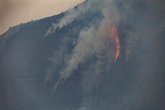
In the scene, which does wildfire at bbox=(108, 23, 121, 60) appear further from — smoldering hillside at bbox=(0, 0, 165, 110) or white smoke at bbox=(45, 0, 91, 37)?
white smoke at bbox=(45, 0, 91, 37)

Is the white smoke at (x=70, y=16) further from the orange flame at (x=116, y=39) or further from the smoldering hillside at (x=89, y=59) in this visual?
the orange flame at (x=116, y=39)

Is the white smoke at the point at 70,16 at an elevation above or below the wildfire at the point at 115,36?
above

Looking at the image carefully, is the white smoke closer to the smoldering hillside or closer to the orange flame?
the smoldering hillside

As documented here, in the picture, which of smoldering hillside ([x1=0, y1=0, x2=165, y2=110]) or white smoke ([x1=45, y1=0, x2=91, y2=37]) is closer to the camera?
smoldering hillside ([x1=0, y1=0, x2=165, y2=110])

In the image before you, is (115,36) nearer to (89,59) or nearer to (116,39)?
(116,39)

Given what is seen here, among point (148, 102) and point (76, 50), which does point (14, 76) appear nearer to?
point (76, 50)

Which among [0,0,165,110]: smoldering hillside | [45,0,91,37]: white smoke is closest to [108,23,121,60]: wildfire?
[0,0,165,110]: smoldering hillside

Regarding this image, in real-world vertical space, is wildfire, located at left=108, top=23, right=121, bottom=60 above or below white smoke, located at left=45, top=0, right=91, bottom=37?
below

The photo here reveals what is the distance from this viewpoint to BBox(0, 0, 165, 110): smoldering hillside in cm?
241

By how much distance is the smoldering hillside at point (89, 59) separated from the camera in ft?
7.90

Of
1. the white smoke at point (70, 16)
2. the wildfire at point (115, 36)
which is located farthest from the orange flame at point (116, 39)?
the white smoke at point (70, 16)

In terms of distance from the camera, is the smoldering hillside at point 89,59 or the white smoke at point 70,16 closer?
the smoldering hillside at point 89,59

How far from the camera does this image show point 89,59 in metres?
2.53

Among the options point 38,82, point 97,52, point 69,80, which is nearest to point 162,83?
point 97,52
